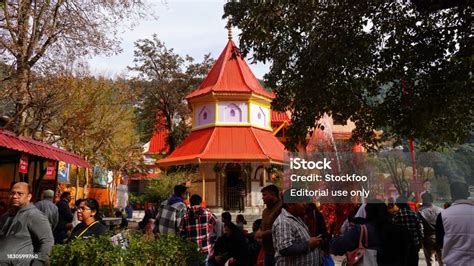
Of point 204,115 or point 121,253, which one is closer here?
point 121,253

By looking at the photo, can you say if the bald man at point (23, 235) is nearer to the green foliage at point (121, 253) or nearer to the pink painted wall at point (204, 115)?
the green foliage at point (121, 253)

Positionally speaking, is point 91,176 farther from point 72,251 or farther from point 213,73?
point 72,251

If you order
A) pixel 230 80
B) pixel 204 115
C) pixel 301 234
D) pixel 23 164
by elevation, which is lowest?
pixel 301 234

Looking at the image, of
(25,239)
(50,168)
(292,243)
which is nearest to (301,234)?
(292,243)

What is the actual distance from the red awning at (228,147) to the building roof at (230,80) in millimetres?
2429

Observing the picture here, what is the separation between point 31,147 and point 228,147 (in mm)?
15061

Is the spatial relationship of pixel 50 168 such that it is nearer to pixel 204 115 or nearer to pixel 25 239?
pixel 25 239

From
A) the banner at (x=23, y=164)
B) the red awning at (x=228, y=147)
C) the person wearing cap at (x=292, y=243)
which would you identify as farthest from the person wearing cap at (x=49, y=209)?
the red awning at (x=228, y=147)

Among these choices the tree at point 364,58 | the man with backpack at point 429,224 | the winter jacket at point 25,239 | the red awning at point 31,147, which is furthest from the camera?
the red awning at point 31,147

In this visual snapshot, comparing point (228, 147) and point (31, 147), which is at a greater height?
point (228, 147)

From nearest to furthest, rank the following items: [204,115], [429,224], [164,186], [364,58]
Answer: [364,58]
[429,224]
[164,186]
[204,115]

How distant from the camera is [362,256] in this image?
4051 mm

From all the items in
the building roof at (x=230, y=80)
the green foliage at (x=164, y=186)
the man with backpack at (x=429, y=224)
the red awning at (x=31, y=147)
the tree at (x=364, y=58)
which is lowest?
the man with backpack at (x=429, y=224)

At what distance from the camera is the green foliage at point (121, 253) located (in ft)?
14.0
